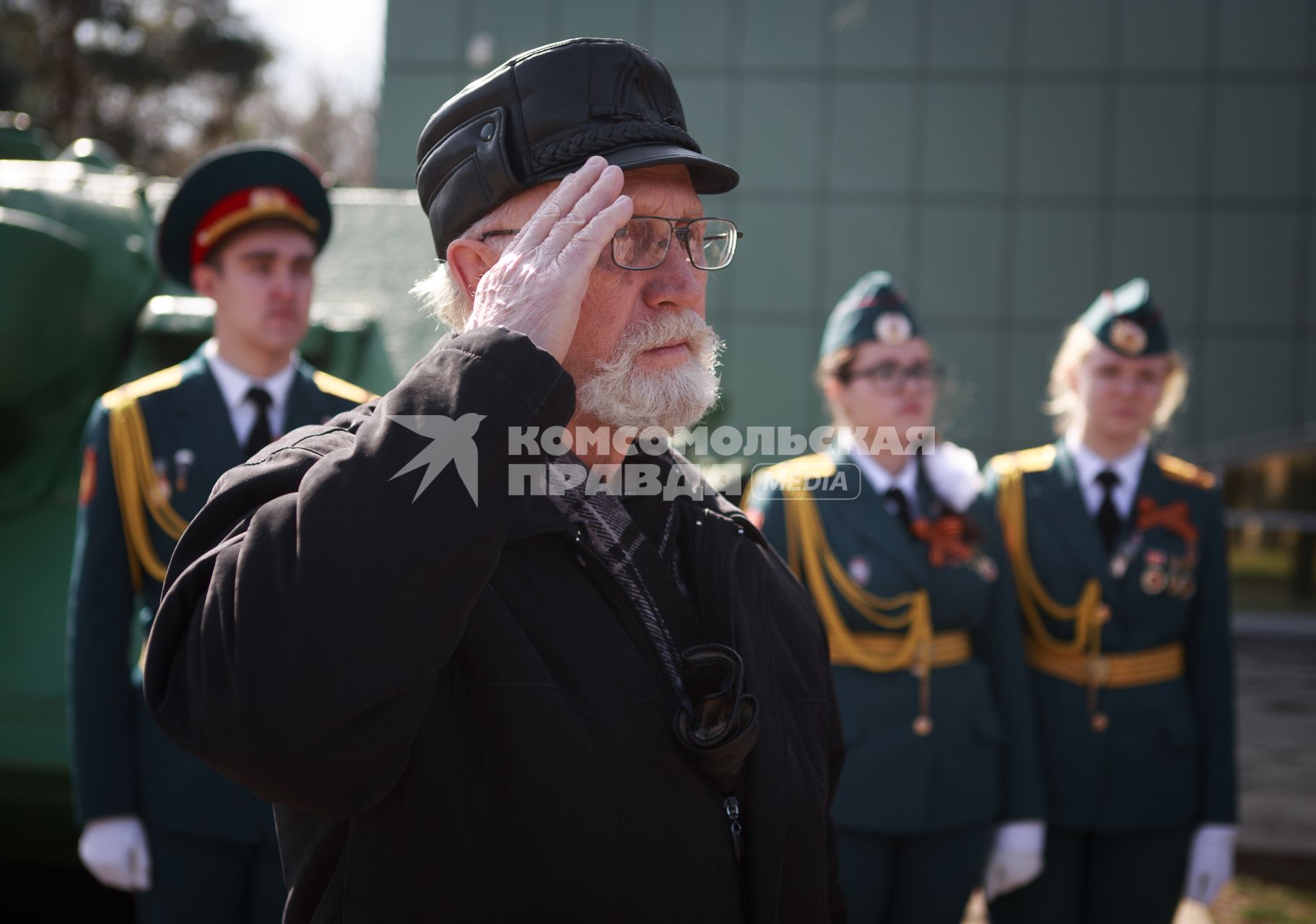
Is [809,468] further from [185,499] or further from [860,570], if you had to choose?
[185,499]

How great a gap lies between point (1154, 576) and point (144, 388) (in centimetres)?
269

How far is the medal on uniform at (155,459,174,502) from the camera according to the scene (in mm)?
2770

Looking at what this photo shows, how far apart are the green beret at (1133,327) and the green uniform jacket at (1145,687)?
0.35 meters

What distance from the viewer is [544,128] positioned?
1.50m

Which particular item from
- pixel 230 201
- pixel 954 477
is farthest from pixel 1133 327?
pixel 230 201

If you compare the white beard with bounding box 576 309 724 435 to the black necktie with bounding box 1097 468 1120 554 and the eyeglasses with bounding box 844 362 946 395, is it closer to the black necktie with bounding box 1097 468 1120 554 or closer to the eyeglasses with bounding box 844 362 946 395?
the eyeglasses with bounding box 844 362 946 395

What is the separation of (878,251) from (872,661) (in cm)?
993

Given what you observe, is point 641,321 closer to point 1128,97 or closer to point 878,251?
point 878,251

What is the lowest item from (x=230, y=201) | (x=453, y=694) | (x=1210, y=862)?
(x=1210, y=862)

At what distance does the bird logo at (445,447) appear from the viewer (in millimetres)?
1184

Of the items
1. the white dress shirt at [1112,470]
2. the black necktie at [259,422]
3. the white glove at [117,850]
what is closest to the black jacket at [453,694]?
the white glove at [117,850]

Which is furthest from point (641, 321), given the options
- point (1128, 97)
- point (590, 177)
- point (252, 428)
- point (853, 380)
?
point (1128, 97)

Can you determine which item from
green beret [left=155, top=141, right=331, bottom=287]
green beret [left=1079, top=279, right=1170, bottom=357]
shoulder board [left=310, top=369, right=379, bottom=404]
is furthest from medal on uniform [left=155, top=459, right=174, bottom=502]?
green beret [left=1079, top=279, right=1170, bottom=357]

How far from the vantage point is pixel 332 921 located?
1312 mm
